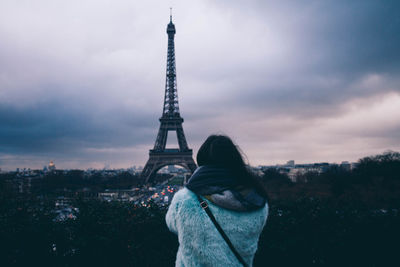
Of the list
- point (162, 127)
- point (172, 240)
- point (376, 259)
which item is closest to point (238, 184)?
point (172, 240)

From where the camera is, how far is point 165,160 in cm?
3112

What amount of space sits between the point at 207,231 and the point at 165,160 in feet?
98.9

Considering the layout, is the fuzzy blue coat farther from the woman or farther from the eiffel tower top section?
the eiffel tower top section

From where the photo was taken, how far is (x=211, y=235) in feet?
4.85

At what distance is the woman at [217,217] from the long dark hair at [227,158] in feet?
0.05

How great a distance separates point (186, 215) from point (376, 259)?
5.16m

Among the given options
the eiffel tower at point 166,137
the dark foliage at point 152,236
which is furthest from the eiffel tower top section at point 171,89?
the dark foliage at point 152,236

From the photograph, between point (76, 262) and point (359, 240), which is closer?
point (76, 262)

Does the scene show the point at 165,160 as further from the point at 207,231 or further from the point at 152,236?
the point at 207,231

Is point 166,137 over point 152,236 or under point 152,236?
over

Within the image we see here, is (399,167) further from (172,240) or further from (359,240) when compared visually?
(172,240)

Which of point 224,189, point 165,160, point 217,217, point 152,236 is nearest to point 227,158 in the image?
point 224,189

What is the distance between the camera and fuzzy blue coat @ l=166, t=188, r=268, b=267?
1.48 meters

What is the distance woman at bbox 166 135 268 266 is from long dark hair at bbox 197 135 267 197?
0.01 metres
